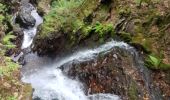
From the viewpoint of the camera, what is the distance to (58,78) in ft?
36.4

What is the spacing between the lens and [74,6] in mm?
15148

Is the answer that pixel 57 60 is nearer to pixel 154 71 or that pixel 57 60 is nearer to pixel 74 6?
pixel 74 6

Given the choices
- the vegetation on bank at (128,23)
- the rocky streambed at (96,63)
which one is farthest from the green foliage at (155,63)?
the rocky streambed at (96,63)

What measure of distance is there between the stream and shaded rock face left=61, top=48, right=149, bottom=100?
223mm

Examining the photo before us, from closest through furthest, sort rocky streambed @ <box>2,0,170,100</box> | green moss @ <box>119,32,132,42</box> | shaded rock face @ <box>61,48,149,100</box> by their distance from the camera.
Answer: shaded rock face @ <box>61,48,149,100</box> → rocky streambed @ <box>2,0,170,100</box> → green moss @ <box>119,32,132,42</box>

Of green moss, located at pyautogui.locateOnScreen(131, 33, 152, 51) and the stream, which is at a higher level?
green moss, located at pyautogui.locateOnScreen(131, 33, 152, 51)

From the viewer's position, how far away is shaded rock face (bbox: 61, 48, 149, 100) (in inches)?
354

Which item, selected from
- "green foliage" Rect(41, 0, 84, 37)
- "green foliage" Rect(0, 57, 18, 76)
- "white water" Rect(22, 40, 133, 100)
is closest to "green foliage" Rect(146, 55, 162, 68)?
"white water" Rect(22, 40, 133, 100)

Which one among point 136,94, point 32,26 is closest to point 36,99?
point 136,94

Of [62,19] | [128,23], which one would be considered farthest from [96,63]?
[62,19]

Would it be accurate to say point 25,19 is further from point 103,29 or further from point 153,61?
point 153,61

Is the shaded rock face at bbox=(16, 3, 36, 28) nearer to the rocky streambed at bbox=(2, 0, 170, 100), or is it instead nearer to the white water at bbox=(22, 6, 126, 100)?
the rocky streambed at bbox=(2, 0, 170, 100)

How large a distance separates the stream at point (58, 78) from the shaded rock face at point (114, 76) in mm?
223

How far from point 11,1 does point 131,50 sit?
36.0 feet
